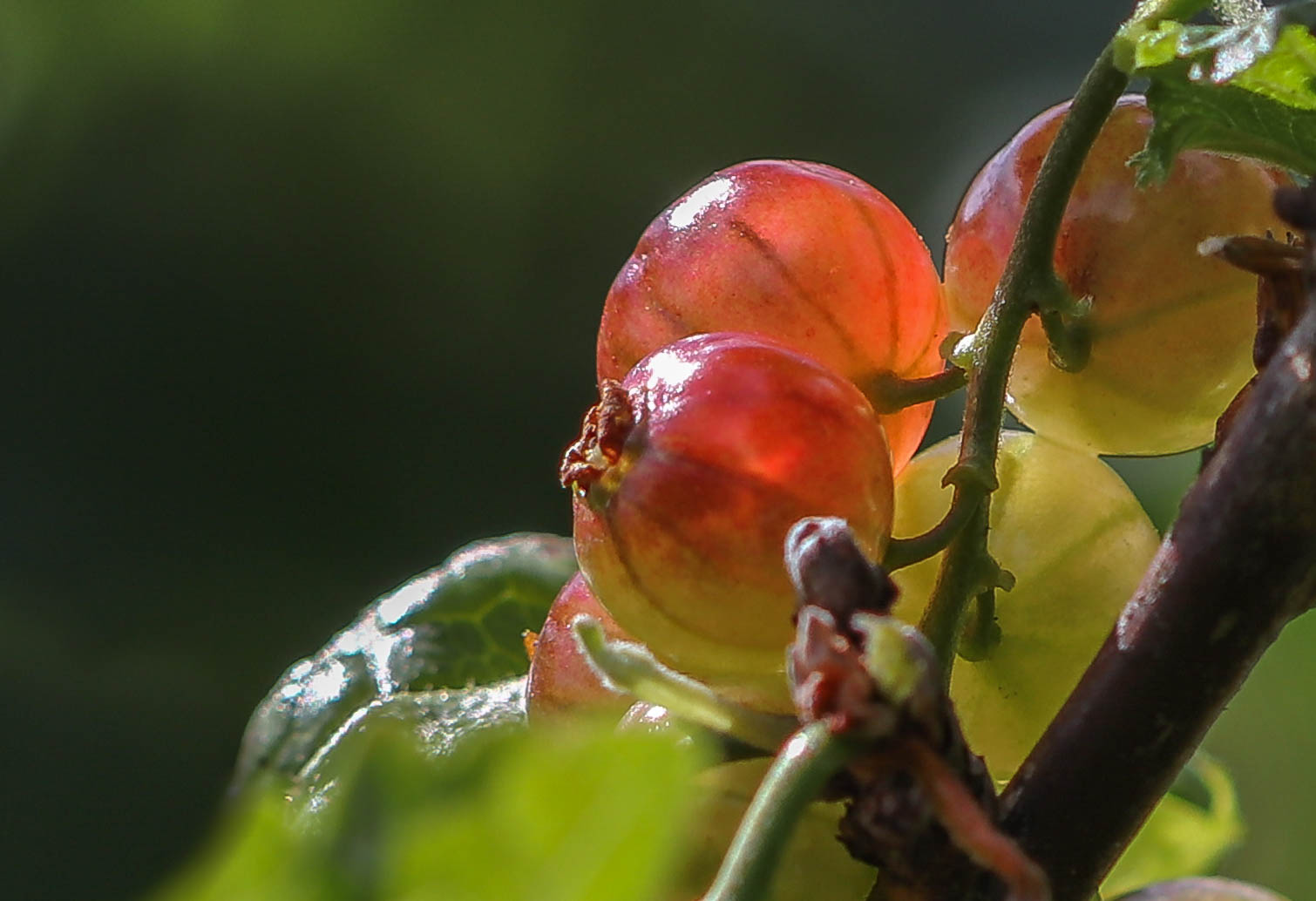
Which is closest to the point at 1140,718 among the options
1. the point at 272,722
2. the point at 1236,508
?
the point at 1236,508

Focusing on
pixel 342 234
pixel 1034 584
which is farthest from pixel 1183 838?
pixel 342 234

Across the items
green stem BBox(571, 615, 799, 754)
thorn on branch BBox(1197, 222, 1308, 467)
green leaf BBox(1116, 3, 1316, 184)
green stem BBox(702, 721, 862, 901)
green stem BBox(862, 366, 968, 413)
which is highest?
green leaf BBox(1116, 3, 1316, 184)

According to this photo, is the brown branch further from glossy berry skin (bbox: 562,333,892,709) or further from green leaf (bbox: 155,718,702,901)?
green leaf (bbox: 155,718,702,901)

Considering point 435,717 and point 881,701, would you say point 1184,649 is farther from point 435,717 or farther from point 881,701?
point 435,717

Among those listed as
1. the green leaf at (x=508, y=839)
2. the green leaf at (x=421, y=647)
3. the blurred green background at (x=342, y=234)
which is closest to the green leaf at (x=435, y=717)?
the green leaf at (x=421, y=647)

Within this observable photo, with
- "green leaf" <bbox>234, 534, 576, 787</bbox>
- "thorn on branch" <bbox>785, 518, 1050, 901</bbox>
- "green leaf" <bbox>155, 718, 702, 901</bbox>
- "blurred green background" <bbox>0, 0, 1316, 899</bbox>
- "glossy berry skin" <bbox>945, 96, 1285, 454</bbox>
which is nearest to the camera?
"green leaf" <bbox>155, 718, 702, 901</bbox>

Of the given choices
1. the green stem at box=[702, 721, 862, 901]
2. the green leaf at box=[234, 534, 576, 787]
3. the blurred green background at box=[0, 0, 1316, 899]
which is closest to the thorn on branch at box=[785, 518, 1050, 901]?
the green stem at box=[702, 721, 862, 901]
